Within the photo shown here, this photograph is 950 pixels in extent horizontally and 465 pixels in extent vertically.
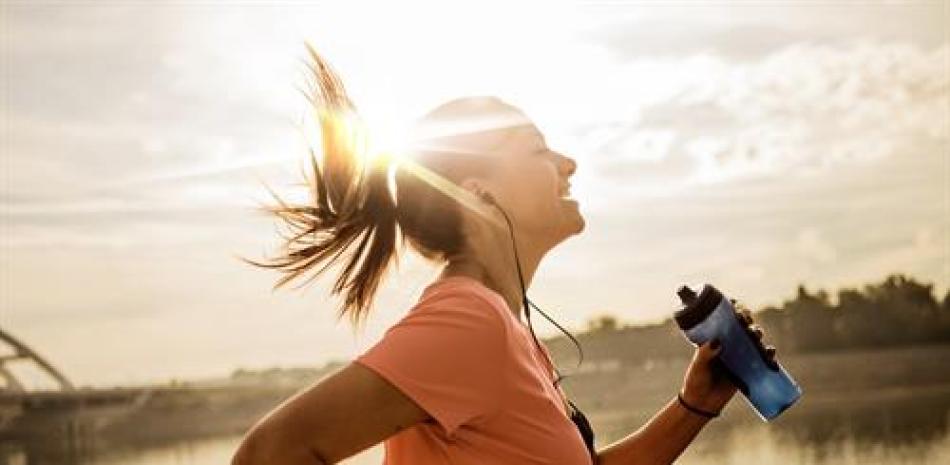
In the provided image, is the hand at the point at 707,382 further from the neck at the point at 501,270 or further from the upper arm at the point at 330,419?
the upper arm at the point at 330,419

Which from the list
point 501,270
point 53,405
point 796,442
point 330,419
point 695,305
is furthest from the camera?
point 53,405

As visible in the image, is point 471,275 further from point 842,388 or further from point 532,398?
point 842,388

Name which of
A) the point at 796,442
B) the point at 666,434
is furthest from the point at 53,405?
the point at 666,434

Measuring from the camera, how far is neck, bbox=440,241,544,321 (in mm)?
1909

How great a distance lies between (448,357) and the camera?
5.46 ft

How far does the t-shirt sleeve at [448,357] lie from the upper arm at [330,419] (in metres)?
0.02

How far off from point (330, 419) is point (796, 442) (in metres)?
37.6

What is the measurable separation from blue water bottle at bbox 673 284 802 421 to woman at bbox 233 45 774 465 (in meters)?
0.03

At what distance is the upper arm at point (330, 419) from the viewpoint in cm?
161

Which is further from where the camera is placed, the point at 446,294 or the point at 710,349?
the point at 710,349

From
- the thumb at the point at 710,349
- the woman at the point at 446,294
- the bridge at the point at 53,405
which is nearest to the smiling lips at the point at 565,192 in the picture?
the woman at the point at 446,294

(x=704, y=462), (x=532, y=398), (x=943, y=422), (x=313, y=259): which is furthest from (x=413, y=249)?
(x=943, y=422)

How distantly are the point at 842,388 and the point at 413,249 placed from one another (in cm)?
5555

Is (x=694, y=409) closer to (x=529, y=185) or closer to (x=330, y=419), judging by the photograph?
(x=529, y=185)
